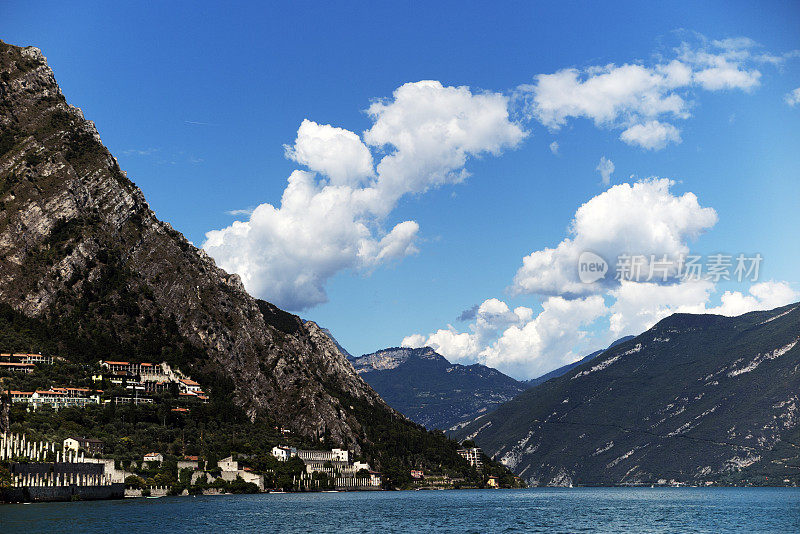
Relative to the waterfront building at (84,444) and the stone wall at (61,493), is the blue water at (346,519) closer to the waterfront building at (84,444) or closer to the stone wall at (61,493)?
the stone wall at (61,493)

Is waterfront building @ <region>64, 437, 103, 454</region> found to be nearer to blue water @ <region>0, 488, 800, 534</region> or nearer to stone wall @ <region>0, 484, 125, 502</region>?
stone wall @ <region>0, 484, 125, 502</region>

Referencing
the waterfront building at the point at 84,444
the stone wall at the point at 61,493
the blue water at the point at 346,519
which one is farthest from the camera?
the waterfront building at the point at 84,444

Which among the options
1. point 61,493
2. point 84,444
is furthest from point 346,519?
point 84,444

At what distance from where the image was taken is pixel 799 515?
144 m

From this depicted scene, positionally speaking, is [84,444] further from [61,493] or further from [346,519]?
[346,519]

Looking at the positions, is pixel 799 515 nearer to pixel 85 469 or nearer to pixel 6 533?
pixel 6 533

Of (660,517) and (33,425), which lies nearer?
(660,517)

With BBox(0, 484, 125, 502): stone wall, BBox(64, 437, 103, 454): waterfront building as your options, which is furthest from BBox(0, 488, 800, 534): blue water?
BBox(64, 437, 103, 454): waterfront building

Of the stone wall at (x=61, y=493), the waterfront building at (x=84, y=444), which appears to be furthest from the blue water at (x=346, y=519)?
the waterfront building at (x=84, y=444)

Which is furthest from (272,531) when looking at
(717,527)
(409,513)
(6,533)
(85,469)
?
(85,469)

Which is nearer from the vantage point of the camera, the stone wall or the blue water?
the blue water

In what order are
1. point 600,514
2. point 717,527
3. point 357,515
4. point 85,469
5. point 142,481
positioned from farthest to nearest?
point 142,481 < point 85,469 < point 600,514 < point 357,515 < point 717,527

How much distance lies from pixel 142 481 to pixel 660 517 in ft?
384

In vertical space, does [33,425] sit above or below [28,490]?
above
